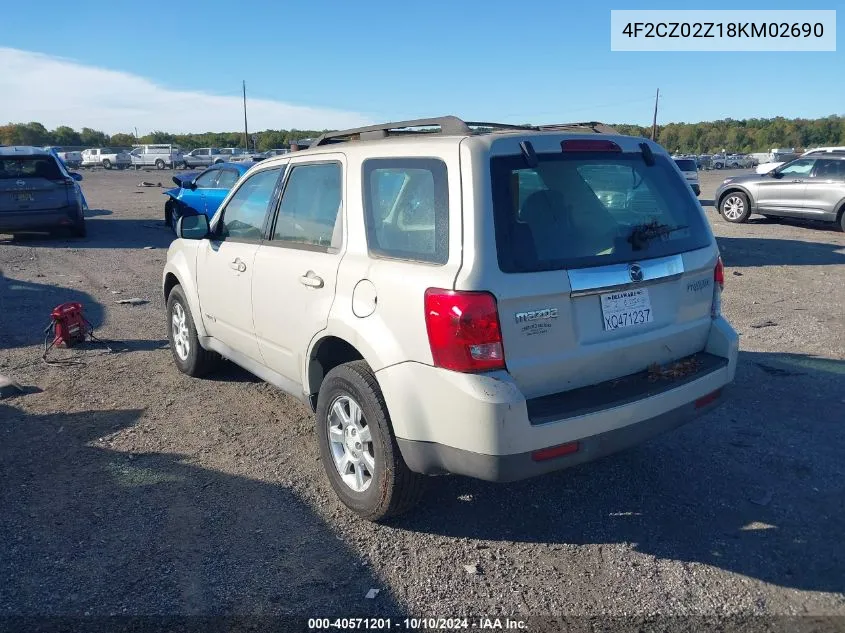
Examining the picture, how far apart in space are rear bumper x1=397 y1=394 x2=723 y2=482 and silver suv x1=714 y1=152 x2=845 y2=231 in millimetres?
15167

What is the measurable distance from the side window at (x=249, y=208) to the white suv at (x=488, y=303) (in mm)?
460

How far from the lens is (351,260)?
374 cm

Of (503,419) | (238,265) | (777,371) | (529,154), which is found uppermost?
(529,154)

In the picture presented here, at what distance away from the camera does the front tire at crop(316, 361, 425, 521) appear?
3473 millimetres

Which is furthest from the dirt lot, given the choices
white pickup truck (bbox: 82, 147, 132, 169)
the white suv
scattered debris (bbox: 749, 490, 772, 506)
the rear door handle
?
white pickup truck (bbox: 82, 147, 132, 169)

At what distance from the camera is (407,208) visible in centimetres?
354

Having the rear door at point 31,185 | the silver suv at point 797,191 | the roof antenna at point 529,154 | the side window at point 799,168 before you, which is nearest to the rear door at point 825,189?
the silver suv at point 797,191

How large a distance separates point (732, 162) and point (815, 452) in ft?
228

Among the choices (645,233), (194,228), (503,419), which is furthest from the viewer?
(194,228)

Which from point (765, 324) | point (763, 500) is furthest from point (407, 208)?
point (765, 324)

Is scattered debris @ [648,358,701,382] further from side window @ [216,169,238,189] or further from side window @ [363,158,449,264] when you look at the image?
side window @ [216,169,238,189]

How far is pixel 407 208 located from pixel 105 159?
209 feet

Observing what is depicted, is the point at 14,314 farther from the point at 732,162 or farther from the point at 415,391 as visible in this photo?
the point at 732,162

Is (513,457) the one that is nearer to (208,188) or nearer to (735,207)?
(208,188)
